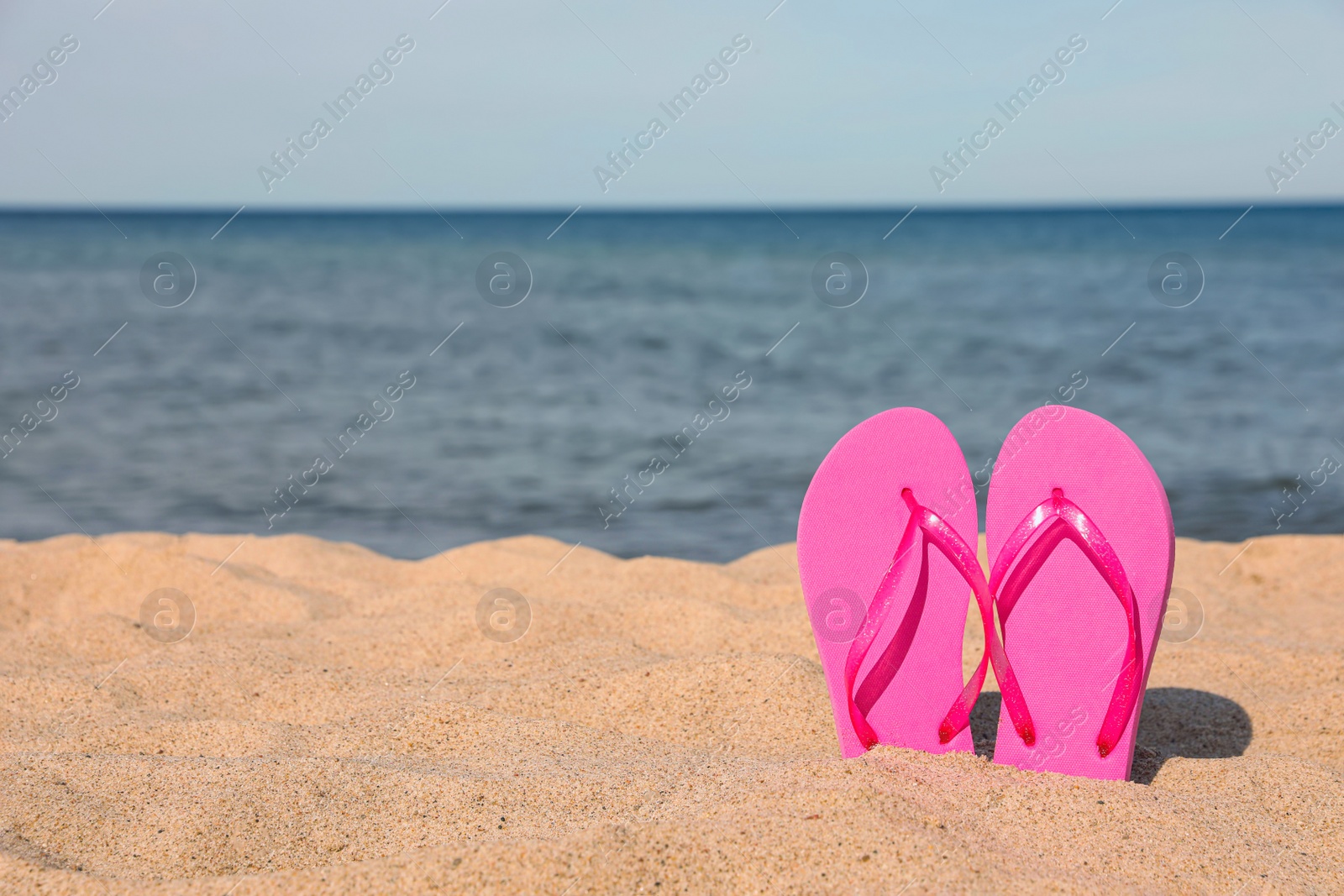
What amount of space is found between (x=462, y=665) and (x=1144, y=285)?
15.6m

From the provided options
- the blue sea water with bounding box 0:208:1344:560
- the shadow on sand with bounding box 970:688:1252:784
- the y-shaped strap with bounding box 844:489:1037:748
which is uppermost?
the y-shaped strap with bounding box 844:489:1037:748

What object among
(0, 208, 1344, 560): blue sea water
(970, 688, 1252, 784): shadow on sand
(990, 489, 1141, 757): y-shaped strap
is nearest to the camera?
(990, 489, 1141, 757): y-shaped strap

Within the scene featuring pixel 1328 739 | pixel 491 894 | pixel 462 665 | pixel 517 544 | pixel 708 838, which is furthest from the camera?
pixel 517 544

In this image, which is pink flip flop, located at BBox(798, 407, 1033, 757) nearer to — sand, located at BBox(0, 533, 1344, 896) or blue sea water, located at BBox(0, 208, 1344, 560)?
sand, located at BBox(0, 533, 1344, 896)

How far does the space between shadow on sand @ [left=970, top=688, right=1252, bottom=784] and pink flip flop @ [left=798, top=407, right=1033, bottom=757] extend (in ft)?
0.70

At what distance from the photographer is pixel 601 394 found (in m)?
7.69

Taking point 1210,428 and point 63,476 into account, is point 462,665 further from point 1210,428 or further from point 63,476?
point 1210,428

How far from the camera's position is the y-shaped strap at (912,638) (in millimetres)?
1863

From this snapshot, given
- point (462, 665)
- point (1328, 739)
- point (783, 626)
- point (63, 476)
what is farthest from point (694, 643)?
point (63, 476)

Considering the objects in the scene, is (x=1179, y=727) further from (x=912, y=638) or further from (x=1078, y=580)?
(x=912, y=638)

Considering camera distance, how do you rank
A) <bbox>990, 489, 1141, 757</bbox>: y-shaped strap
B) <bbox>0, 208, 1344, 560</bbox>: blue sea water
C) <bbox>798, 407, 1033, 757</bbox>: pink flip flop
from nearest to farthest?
<bbox>990, 489, 1141, 757</bbox>: y-shaped strap → <bbox>798, 407, 1033, 757</bbox>: pink flip flop → <bbox>0, 208, 1344, 560</bbox>: blue sea water

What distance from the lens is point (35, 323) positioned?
10.9 meters

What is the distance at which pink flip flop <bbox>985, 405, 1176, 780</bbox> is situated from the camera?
1.88 metres

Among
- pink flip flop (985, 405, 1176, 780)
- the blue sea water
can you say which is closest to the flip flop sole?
pink flip flop (985, 405, 1176, 780)
